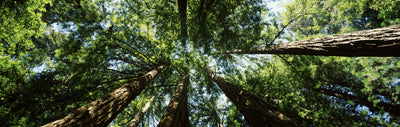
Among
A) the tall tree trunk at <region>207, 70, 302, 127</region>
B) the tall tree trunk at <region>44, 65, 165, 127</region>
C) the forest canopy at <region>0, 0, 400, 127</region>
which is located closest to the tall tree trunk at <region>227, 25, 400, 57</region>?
the forest canopy at <region>0, 0, 400, 127</region>

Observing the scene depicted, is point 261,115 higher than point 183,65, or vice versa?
point 183,65

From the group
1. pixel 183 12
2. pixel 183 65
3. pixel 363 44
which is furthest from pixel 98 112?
pixel 363 44

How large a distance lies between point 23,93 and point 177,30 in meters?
5.45

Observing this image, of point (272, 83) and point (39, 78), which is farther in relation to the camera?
point (272, 83)

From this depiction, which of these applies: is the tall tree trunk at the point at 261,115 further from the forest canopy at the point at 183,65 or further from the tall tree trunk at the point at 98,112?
the tall tree trunk at the point at 98,112

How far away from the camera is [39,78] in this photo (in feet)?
13.3

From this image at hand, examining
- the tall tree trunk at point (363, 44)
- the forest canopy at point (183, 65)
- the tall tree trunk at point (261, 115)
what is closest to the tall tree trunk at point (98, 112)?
the forest canopy at point (183, 65)

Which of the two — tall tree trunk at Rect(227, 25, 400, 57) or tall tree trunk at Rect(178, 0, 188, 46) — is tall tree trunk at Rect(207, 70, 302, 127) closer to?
tall tree trunk at Rect(227, 25, 400, 57)

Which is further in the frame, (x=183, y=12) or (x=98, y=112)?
(x=183, y=12)

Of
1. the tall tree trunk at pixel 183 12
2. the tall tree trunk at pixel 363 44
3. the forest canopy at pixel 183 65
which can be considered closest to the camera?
the tall tree trunk at pixel 363 44

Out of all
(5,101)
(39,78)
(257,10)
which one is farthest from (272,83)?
(5,101)

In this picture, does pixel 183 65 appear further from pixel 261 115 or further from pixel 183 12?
pixel 261 115

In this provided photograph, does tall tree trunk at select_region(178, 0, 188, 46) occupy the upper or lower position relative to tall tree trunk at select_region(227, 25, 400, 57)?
upper

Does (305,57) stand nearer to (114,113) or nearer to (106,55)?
(114,113)
